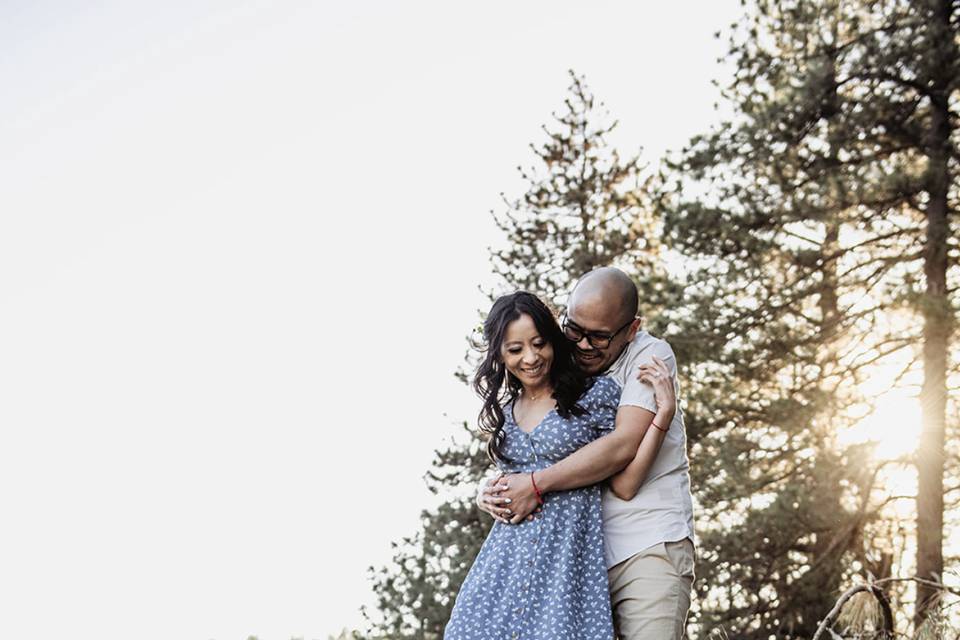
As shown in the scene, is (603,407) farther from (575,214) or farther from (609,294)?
(575,214)

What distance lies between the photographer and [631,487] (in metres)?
3.78

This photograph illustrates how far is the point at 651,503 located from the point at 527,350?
2.17 feet

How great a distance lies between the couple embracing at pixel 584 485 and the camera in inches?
146

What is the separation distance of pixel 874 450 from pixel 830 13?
465 cm

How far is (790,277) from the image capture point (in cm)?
1232

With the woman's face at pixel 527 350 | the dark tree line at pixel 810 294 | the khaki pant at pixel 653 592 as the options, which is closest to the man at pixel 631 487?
the khaki pant at pixel 653 592

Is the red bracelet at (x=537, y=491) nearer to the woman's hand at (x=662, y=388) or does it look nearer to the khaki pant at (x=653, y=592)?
the khaki pant at (x=653, y=592)

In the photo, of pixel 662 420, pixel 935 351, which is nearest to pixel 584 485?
pixel 662 420

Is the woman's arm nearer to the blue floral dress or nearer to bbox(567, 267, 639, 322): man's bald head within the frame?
the blue floral dress

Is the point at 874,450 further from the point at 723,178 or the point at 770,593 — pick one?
the point at 723,178

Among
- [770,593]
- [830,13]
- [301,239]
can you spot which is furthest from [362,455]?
[301,239]

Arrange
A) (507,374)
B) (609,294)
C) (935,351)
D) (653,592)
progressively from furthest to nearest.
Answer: (935,351) → (507,374) → (609,294) → (653,592)

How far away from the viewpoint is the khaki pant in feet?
12.1

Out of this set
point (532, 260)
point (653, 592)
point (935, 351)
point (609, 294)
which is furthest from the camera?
point (532, 260)
